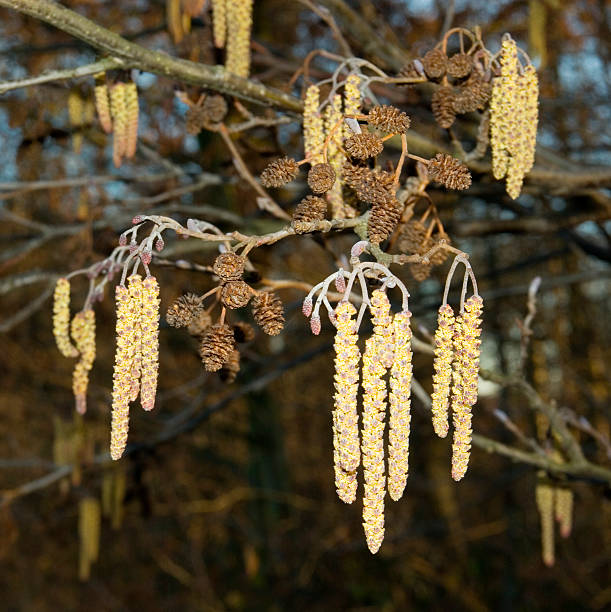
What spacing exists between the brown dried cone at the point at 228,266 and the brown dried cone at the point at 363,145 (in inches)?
13.0

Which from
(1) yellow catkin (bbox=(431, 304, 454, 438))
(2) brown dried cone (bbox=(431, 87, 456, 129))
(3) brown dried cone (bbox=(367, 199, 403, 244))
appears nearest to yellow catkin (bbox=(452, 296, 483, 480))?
(1) yellow catkin (bbox=(431, 304, 454, 438))

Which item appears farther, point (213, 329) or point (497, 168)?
point (497, 168)

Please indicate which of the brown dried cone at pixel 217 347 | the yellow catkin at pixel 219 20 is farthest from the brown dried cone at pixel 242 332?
the yellow catkin at pixel 219 20

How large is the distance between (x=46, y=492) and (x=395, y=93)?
5.17 metres

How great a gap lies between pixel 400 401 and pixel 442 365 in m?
0.15

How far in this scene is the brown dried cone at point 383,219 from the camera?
4.69 feet

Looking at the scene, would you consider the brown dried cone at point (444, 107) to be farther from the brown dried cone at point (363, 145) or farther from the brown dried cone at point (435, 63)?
the brown dried cone at point (363, 145)

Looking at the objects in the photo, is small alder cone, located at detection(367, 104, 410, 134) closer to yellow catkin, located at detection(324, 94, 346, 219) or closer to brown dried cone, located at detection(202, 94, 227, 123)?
yellow catkin, located at detection(324, 94, 346, 219)

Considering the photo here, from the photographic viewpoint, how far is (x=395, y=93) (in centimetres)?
301

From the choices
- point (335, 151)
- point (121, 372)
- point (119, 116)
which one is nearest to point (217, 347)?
→ point (121, 372)

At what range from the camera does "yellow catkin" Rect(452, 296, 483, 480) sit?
1.29m

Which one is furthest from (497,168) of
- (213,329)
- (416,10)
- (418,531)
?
(418,531)

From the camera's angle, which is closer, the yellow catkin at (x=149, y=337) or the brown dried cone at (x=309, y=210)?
the yellow catkin at (x=149, y=337)

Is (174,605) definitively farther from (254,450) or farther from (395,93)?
(395,93)
